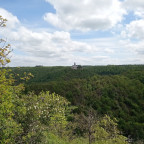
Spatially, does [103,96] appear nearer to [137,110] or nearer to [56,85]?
[137,110]

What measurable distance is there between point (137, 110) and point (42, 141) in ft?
333

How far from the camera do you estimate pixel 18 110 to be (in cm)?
1040

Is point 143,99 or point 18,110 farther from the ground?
point 18,110

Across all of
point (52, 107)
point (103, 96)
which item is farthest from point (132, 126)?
point (52, 107)

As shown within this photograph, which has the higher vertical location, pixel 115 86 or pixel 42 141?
pixel 42 141

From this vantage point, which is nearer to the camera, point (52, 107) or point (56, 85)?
point (52, 107)

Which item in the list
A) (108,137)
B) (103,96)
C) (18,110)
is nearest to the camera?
(18,110)

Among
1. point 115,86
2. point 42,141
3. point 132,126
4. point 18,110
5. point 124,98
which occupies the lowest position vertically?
point 132,126

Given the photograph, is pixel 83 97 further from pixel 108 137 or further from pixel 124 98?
pixel 108 137

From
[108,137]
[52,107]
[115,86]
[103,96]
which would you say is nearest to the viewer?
[52,107]

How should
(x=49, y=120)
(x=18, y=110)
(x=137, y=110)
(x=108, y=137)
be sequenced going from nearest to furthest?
(x=18, y=110) → (x=49, y=120) → (x=108, y=137) → (x=137, y=110)

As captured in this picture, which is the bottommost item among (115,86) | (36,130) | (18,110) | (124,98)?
(124,98)

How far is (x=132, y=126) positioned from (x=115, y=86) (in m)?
43.0

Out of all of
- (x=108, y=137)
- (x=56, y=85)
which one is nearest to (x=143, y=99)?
(x=56, y=85)
